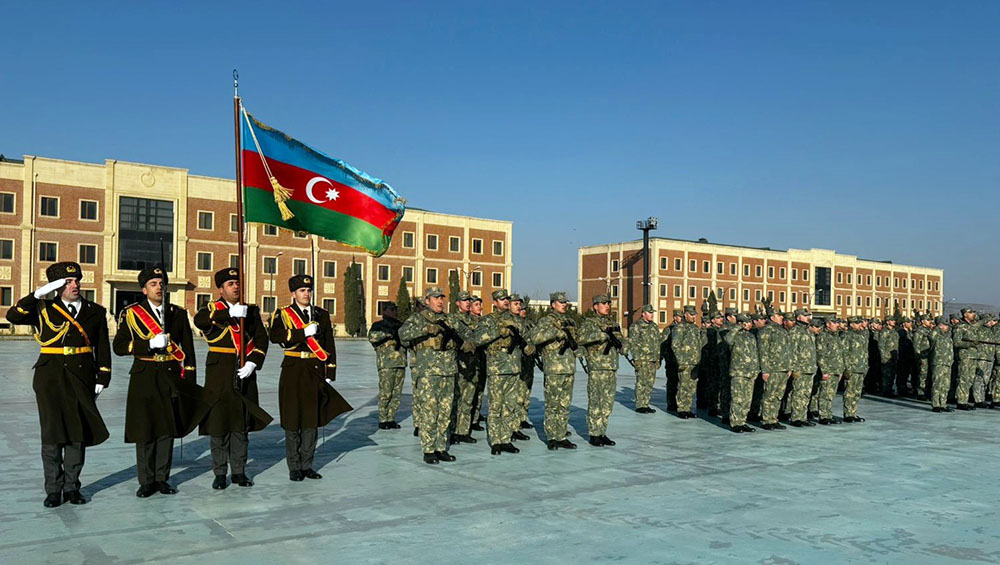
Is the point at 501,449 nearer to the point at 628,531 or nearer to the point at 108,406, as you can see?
the point at 628,531

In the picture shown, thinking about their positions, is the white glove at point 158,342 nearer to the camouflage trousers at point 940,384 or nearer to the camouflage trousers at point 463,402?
the camouflage trousers at point 463,402

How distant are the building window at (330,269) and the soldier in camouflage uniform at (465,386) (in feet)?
169

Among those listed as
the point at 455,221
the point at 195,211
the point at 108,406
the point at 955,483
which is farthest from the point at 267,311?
the point at 955,483

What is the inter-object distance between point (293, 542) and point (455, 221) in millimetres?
61746

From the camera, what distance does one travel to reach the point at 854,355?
13.7 m

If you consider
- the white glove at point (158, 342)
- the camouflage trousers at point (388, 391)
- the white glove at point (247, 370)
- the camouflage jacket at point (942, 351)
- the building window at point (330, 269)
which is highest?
the building window at point (330, 269)

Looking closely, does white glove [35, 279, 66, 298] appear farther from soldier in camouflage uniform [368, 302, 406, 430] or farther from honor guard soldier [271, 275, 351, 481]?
soldier in camouflage uniform [368, 302, 406, 430]

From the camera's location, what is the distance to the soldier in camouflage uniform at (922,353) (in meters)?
16.4

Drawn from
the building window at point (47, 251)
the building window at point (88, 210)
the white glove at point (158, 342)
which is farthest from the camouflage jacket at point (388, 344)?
the building window at point (88, 210)

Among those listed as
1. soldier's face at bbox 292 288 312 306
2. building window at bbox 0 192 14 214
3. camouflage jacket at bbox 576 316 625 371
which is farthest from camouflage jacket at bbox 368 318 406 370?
building window at bbox 0 192 14 214

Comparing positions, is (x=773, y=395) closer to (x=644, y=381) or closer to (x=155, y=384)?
(x=644, y=381)

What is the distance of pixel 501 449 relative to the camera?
9.65 meters

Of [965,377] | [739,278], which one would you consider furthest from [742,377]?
[739,278]

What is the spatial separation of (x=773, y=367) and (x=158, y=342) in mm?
8748
